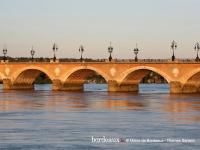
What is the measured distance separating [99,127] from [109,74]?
57.5 meters

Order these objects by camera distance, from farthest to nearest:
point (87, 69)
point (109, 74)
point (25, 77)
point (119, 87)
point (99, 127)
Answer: point (25, 77) → point (87, 69) → point (109, 74) → point (119, 87) → point (99, 127)

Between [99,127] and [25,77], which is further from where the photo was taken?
[25,77]

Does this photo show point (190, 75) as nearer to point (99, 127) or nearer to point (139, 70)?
point (139, 70)

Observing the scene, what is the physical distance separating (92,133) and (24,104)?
2878 centimetres

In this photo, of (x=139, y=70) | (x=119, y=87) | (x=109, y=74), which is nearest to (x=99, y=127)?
(x=139, y=70)

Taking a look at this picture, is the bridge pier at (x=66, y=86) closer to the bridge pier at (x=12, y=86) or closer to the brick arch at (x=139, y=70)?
the bridge pier at (x=12, y=86)

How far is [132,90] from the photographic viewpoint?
4230 inches

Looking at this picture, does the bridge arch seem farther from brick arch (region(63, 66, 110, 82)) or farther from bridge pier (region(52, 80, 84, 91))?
bridge pier (region(52, 80, 84, 91))

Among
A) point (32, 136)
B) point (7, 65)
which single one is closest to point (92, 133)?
point (32, 136)

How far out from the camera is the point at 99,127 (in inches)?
1901

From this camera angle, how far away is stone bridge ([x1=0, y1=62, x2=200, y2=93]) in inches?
3834

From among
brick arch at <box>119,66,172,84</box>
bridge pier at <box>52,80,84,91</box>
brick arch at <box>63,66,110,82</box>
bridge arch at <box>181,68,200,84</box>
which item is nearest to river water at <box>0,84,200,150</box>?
bridge arch at <box>181,68,200,84</box>

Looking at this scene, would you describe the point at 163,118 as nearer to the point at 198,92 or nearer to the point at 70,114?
the point at 70,114

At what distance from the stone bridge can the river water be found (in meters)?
27.6
